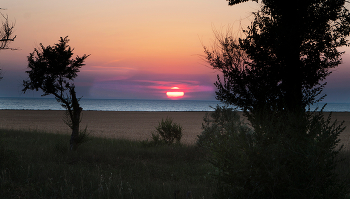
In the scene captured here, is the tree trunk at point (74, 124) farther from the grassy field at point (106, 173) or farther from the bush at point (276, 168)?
the bush at point (276, 168)

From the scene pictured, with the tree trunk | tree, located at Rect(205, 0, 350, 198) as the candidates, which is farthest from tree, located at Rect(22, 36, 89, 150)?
tree, located at Rect(205, 0, 350, 198)

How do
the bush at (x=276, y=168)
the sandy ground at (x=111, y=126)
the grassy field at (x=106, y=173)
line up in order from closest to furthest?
the bush at (x=276, y=168) < the grassy field at (x=106, y=173) < the sandy ground at (x=111, y=126)

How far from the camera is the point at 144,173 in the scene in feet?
31.4

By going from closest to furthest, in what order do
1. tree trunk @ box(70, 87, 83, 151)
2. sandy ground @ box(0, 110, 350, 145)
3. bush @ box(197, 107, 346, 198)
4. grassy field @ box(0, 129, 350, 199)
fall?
bush @ box(197, 107, 346, 198) → grassy field @ box(0, 129, 350, 199) → tree trunk @ box(70, 87, 83, 151) → sandy ground @ box(0, 110, 350, 145)

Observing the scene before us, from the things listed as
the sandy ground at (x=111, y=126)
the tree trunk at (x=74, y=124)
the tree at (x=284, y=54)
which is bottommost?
the sandy ground at (x=111, y=126)

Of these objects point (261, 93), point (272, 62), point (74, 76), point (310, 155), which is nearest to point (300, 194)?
point (310, 155)

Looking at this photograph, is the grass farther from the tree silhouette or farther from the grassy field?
the tree silhouette

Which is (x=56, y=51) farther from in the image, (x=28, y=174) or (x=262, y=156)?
(x=262, y=156)

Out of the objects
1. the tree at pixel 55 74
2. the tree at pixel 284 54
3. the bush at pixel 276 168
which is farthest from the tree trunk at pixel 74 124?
the bush at pixel 276 168

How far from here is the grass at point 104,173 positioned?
657cm

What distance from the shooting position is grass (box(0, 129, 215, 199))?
657cm

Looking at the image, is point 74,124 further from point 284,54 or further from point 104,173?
point 284,54

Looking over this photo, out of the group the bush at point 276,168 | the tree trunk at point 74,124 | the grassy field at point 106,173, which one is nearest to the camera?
the bush at point 276,168

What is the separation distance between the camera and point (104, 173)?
9.16 meters
